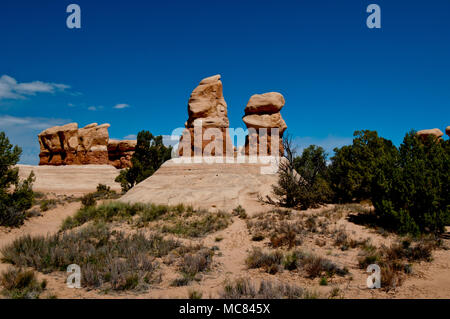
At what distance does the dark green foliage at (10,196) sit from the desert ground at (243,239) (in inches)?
31.0

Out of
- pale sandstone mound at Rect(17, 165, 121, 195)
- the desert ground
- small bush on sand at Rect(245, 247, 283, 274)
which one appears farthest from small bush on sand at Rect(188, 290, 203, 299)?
pale sandstone mound at Rect(17, 165, 121, 195)

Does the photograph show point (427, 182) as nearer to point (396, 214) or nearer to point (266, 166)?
point (396, 214)

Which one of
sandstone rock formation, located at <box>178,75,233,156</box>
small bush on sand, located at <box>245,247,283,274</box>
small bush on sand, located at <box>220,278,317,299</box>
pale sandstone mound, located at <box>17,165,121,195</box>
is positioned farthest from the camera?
pale sandstone mound, located at <box>17,165,121,195</box>

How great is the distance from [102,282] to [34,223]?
41.9ft

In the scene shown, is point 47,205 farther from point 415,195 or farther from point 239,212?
point 415,195

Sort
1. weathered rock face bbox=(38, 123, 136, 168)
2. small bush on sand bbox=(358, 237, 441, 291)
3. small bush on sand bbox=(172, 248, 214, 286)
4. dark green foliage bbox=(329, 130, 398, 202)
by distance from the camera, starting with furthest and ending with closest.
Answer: weathered rock face bbox=(38, 123, 136, 168), dark green foliage bbox=(329, 130, 398, 202), small bush on sand bbox=(172, 248, 214, 286), small bush on sand bbox=(358, 237, 441, 291)

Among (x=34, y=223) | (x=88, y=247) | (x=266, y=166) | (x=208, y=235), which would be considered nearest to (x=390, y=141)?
(x=266, y=166)

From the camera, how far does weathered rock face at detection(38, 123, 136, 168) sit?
47125mm

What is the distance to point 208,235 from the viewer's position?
11.0 metres

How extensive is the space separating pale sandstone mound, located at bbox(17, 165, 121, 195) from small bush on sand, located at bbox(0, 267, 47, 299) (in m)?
31.7

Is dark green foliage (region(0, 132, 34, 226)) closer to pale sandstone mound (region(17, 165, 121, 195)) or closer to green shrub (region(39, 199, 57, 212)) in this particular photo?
green shrub (region(39, 199, 57, 212))

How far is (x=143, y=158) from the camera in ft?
97.1

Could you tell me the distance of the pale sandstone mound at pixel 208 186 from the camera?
50.4ft

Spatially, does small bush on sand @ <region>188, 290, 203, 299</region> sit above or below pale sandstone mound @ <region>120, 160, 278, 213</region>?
below
